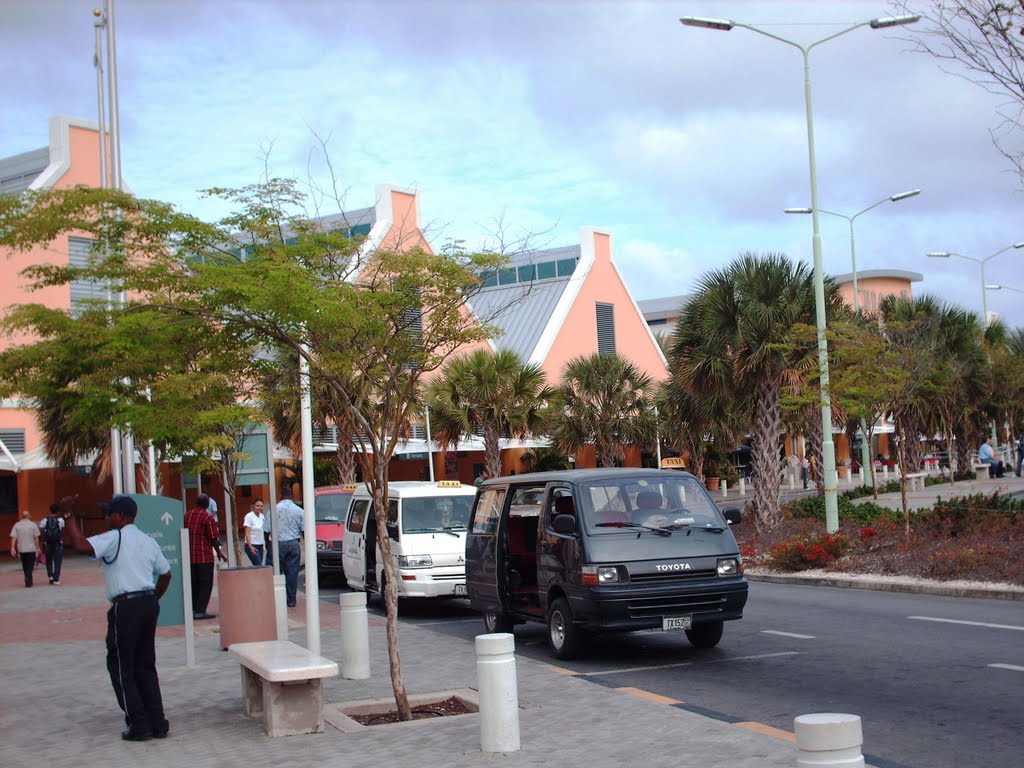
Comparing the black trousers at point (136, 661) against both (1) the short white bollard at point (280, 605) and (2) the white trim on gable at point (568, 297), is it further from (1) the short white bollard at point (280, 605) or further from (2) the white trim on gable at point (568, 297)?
(2) the white trim on gable at point (568, 297)

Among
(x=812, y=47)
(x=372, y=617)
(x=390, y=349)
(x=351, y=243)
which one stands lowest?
(x=372, y=617)

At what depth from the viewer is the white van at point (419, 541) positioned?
1753 centimetres

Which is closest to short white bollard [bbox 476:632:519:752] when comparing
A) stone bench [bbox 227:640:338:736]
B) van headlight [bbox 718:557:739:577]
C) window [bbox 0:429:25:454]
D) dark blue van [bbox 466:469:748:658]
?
stone bench [bbox 227:640:338:736]

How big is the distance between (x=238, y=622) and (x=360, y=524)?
6692mm

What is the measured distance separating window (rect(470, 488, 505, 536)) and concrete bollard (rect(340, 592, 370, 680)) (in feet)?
10.1

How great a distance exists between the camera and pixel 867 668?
11.1 m

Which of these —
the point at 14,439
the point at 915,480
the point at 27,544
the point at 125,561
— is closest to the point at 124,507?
the point at 125,561

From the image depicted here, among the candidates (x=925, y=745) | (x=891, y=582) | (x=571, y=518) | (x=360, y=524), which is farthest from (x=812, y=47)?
(x=925, y=745)

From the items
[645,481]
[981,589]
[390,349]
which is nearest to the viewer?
[390,349]

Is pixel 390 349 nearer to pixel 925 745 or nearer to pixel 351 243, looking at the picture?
pixel 351 243

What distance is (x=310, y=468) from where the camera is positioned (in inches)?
464

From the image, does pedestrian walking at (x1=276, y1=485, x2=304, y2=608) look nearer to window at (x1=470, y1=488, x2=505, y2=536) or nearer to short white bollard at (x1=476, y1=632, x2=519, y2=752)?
window at (x1=470, y1=488, x2=505, y2=536)

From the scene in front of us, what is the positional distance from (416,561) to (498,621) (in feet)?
11.1

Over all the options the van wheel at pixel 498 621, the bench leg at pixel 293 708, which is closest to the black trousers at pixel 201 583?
the van wheel at pixel 498 621
